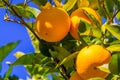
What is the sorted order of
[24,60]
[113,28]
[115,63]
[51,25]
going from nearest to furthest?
[115,63], [113,28], [51,25], [24,60]

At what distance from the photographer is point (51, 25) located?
193 centimetres

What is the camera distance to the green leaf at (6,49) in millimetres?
1737

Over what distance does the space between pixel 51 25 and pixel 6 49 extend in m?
0.29

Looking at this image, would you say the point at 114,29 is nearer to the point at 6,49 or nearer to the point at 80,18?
the point at 80,18

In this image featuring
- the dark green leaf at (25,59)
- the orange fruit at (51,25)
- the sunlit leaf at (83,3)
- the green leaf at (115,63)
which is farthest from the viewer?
Answer: the sunlit leaf at (83,3)

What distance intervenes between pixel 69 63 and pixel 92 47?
0.71 feet

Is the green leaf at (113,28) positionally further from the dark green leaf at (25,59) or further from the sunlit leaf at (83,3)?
the dark green leaf at (25,59)

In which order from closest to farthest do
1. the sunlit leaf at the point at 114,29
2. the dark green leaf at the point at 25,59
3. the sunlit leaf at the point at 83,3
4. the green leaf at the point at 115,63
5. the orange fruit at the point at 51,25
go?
the green leaf at the point at 115,63, the sunlit leaf at the point at 114,29, the orange fruit at the point at 51,25, the dark green leaf at the point at 25,59, the sunlit leaf at the point at 83,3

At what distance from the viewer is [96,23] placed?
6.30 ft

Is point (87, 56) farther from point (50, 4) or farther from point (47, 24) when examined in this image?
point (50, 4)

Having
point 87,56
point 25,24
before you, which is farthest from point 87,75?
point 25,24

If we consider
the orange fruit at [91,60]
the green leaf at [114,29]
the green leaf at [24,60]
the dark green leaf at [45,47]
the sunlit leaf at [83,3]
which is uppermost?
the sunlit leaf at [83,3]

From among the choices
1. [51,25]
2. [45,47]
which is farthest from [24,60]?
[51,25]

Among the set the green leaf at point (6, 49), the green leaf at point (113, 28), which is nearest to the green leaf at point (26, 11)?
the green leaf at point (6, 49)
